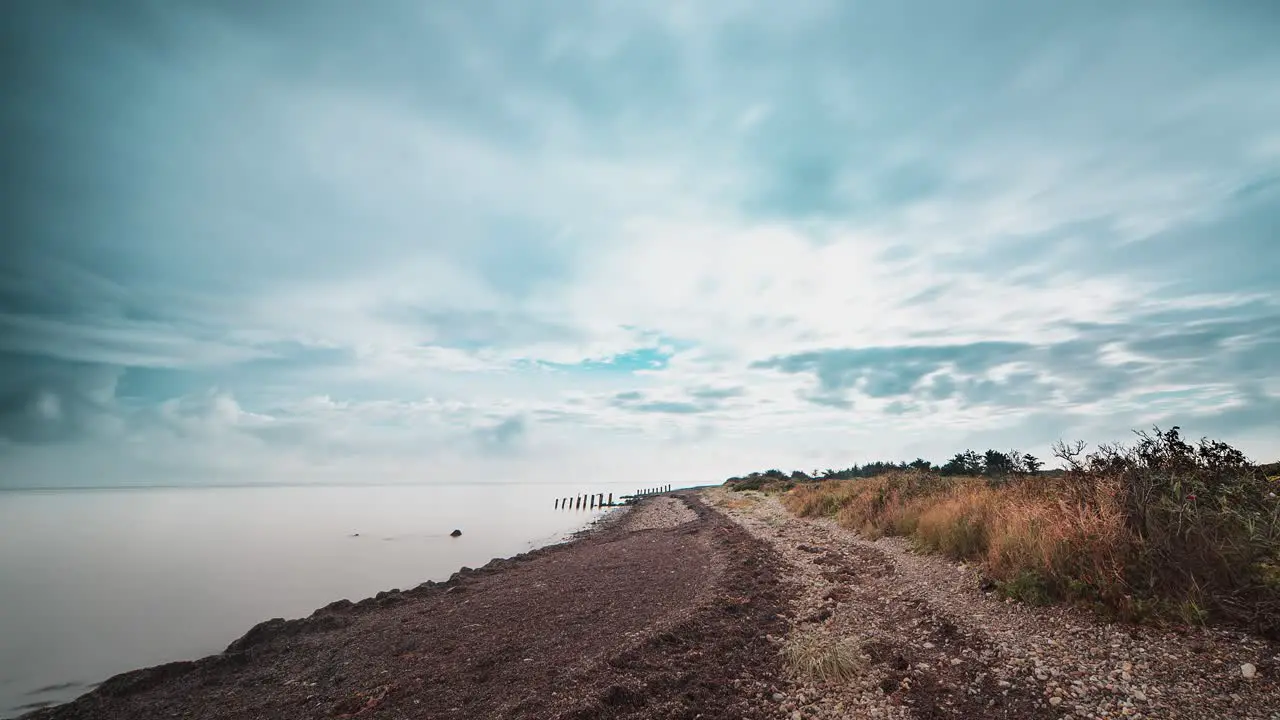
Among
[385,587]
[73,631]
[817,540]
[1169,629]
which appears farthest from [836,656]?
[73,631]

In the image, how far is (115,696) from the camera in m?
9.55

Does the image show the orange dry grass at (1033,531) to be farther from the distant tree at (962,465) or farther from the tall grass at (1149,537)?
the distant tree at (962,465)

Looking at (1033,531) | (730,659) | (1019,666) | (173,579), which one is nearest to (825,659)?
(730,659)

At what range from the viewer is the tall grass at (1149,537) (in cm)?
653

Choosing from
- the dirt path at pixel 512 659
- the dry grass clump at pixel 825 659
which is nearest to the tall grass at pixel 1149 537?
the dry grass clump at pixel 825 659

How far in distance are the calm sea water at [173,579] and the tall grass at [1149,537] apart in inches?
668

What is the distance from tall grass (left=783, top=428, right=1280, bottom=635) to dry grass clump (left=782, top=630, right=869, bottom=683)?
2.97m

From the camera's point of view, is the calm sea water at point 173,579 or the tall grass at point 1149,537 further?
the calm sea water at point 173,579

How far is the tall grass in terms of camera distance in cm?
653

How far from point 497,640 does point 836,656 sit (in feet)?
19.1

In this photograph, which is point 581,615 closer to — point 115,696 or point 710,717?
point 710,717

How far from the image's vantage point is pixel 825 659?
6773 millimetres

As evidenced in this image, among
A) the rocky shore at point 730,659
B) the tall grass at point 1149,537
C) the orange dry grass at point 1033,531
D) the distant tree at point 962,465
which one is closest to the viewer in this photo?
the rocky shore at point 730,659

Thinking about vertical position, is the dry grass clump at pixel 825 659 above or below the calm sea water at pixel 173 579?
above
